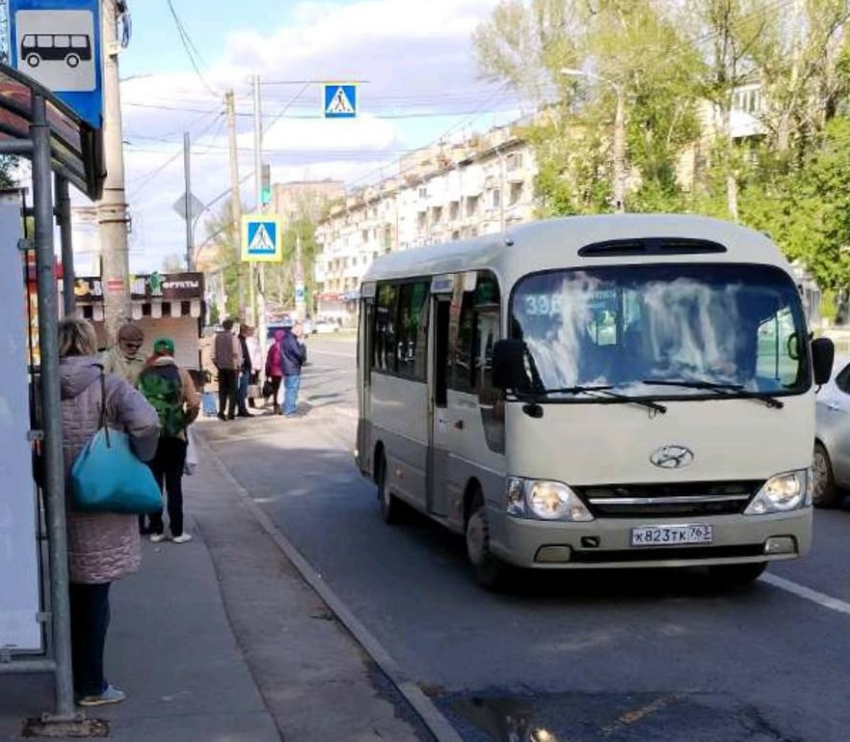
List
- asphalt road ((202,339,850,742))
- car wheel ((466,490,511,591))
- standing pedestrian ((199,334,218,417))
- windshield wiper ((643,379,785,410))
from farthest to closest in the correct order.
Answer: standing pedestrian ((199,334,218,417))
car wheel ((466,490,511,591))
windshield wiper ((643,379,785,410))
asphalt road ((202,339,850,742))

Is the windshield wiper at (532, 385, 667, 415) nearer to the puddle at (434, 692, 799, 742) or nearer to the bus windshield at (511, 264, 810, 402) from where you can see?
the bus windshield at (511, 264, 810, 402)

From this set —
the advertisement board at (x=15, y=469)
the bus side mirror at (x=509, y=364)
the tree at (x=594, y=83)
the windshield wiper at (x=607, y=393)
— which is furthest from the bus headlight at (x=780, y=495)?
the tree at (x=594, y=83)

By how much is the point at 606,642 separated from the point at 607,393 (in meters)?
1.57

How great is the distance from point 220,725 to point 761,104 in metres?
44.1

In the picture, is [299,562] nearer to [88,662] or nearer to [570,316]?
[570,316]

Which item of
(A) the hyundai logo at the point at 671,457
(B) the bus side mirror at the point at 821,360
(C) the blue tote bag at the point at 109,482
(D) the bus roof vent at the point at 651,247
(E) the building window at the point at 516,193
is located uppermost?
(E) the building window at the point at 516,193

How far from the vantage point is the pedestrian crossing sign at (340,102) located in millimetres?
24562

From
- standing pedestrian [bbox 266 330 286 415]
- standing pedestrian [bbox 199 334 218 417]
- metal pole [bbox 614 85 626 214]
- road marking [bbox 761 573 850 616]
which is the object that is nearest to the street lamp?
metal pole [bbox 614 85 626 214]

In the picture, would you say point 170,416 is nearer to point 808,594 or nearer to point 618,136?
point 808,594

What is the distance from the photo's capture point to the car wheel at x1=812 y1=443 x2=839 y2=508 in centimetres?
1248

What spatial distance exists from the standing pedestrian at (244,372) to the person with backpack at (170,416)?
12.6m

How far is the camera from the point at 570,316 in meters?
8.29

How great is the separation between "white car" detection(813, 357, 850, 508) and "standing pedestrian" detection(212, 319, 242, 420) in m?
12.1

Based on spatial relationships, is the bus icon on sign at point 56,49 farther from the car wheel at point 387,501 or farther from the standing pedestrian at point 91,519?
the car wheel at point 387,501
